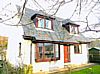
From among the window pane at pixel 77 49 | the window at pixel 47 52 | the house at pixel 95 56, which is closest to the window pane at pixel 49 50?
the window at pixel 47 52

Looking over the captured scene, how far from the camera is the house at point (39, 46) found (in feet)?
55.6

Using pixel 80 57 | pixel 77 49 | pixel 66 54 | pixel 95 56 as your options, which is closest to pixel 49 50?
pixel 66 54

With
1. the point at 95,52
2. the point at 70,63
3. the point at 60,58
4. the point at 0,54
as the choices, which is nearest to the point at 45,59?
the point at 60,58

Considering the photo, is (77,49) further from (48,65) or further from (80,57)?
(48,65)

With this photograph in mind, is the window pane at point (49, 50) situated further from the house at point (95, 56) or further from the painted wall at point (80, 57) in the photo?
the house at point (95, 56)

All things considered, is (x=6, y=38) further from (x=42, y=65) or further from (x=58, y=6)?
(x=58, y=6)

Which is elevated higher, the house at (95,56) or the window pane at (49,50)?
the window pane at (49,50)

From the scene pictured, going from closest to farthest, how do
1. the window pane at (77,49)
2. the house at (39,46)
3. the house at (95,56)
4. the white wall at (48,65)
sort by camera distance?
1. the house at (39,46)
2. the white wall at (48,65)
3. the window pane at (77,49)
4. the house at (95,56)

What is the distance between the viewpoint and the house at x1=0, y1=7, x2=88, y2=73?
1695 centimetres

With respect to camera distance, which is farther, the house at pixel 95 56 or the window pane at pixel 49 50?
the house at pixel 95 56

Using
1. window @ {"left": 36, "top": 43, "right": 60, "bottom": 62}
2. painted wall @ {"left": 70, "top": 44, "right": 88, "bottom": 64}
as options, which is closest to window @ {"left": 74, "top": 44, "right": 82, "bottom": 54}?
painted wall @ {"left": 70, "top": 44, "right": 88, "bottom": 64}

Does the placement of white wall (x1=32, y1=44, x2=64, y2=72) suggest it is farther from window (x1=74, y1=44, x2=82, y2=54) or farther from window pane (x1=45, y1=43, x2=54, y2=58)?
window (x1=74, y1=44, x2=82, y2=54)

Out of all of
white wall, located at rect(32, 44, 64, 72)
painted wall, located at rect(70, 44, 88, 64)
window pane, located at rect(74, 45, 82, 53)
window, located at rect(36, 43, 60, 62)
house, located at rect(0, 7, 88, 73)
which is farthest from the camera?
window pane, located at rect(74, 45, 82, 53)

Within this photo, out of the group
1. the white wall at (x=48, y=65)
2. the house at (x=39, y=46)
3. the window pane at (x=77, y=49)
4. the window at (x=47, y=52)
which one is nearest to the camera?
the house at (x=39, y=46)
